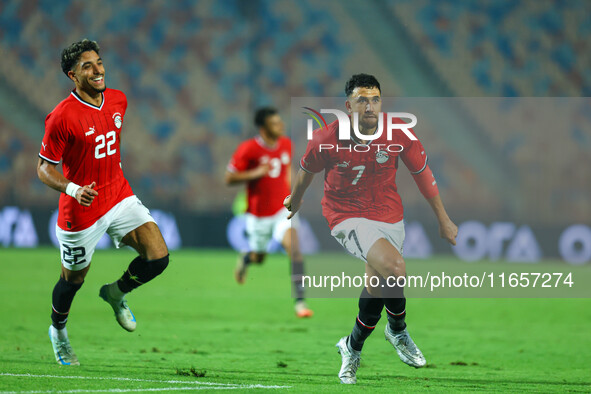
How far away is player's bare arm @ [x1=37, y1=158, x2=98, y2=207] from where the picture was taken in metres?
5.58

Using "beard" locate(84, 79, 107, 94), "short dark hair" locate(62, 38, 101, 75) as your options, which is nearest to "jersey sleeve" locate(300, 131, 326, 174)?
"beard" locate(84, 79, 107, 94)

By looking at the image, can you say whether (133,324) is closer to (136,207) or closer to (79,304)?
(136,207)

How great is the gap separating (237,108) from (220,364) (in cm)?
1675

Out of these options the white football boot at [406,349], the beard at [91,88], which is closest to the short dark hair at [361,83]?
the white football boot at [406,349]

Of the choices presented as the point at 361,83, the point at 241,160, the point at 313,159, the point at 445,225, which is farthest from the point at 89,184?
the point at 241,160

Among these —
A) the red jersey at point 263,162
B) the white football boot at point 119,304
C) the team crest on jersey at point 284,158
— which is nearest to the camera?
the white football boot at point 119,304

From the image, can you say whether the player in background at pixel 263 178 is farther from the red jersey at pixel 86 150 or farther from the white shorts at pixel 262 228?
the red jersey at pixel 86 150

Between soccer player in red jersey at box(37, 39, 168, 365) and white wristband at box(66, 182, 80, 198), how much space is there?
0.05m

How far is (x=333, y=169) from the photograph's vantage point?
19.0ft

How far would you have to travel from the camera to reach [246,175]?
36.1ft

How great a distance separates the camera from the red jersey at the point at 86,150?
587 centimetres

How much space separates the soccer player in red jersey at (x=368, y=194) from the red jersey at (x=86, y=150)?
4.50ft

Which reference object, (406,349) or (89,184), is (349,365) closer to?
(406,349)

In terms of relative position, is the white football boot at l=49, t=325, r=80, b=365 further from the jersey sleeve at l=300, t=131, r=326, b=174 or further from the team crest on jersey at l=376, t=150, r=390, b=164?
the team crest on jersey at l=376, t=150, r=390, b=164
